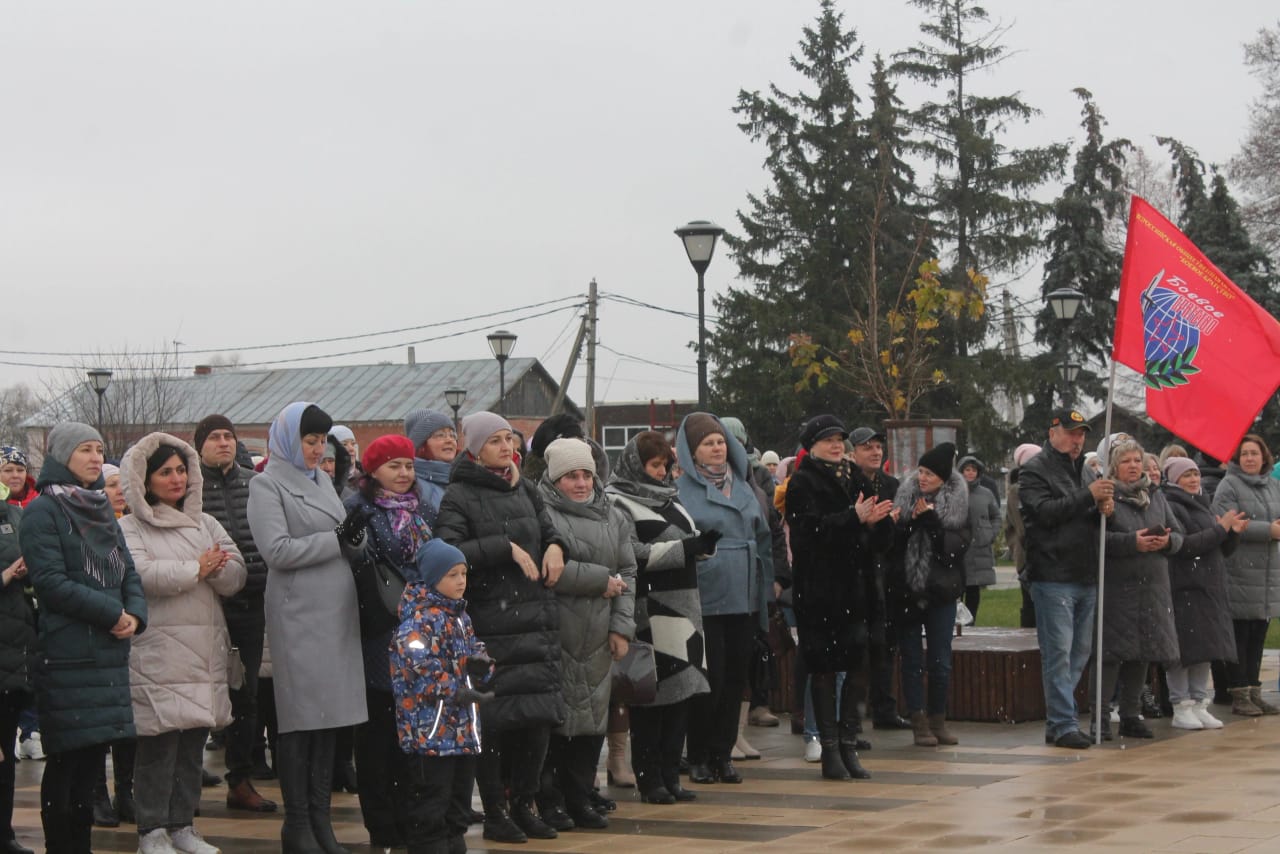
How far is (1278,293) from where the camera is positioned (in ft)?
149

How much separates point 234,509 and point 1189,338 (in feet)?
20.8

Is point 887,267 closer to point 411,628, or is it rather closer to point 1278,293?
point 1278,293

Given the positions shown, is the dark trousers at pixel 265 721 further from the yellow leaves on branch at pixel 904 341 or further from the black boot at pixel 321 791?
the yellow leaves on branch at pixel 904 341

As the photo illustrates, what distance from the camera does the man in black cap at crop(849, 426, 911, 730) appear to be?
959 cm

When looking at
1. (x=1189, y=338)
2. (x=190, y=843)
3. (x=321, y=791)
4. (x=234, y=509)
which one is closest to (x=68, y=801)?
(x=190, y=843)

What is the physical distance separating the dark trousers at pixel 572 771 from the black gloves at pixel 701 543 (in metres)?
1.11

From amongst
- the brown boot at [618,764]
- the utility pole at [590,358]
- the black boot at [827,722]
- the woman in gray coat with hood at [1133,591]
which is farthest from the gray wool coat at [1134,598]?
the utility pole at [590,358]

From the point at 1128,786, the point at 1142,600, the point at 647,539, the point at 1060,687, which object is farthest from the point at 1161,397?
the point at 647,539

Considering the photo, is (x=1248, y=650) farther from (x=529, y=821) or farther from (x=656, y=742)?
(x=529, y=821)

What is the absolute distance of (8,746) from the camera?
777 centimetres

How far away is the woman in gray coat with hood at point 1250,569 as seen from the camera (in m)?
12.5

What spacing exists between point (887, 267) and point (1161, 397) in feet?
125

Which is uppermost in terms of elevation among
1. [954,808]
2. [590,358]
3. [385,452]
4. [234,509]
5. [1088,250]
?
[1088,250]

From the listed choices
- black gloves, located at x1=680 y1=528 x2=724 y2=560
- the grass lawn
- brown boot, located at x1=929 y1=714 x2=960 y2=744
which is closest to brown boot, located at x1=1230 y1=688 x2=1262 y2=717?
brown boot, located at x1=929 y1=714 x2=960 y2=744
